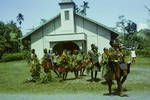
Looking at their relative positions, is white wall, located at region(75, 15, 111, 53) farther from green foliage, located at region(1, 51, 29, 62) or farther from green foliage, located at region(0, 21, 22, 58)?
green foliage, located at region(0, 21, 22, 58)

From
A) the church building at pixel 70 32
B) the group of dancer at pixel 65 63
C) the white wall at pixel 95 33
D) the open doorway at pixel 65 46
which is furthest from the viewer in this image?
the open doorway at pixel 65 46

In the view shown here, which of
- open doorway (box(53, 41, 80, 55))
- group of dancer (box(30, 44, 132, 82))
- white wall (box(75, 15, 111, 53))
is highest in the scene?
white wall (box(75, 15, 111, 53))

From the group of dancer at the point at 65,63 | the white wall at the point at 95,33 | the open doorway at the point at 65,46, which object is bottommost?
the group of dancer at the point at 65,63

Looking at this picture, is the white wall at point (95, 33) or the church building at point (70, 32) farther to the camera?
the white wall at point (95, 33)

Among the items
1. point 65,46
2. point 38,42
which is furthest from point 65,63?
point 65,46

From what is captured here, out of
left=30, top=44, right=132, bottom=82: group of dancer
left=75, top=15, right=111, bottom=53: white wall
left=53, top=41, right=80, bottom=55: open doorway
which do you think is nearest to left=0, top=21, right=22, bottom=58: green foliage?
left=53, top=41, right=80, bottom=55: open doorway

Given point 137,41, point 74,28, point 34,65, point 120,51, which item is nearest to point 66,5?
point 74,28

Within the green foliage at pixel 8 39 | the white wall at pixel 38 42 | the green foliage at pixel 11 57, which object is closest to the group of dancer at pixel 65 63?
the white wall at pixel 38 42

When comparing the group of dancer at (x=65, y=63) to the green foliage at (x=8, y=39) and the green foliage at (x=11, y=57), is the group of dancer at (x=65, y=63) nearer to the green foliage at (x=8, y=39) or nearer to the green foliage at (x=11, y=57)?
the green foliage at (x=11, y=57)

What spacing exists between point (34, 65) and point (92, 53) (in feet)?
11.4

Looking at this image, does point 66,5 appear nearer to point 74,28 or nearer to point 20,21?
point 74,28

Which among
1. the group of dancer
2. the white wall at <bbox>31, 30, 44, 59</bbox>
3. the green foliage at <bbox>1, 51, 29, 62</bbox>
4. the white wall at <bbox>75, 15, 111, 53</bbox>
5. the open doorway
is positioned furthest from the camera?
the green foliage at <bbox>1, 51, 29, 62</bbox>

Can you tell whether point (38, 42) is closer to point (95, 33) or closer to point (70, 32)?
point (70, 32)

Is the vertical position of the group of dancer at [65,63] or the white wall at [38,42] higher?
the white wall at [38,42]
